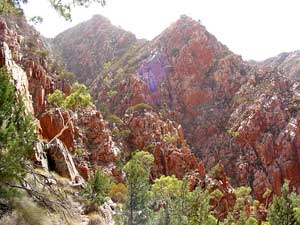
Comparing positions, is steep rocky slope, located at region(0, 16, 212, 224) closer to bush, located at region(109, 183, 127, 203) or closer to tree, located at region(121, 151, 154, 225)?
bush, located at region(109, 183, 127, 203)

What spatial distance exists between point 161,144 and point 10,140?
59.4 metres

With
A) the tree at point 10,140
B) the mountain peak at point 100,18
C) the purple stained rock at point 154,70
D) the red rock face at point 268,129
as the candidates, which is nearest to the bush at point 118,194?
the tree at point 10,140

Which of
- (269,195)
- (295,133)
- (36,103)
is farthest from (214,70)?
(36,103)

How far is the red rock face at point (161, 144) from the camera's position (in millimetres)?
70188

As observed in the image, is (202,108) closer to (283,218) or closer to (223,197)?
(223,197)

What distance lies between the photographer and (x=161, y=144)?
7275 centimetres

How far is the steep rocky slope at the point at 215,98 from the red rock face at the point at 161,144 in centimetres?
217

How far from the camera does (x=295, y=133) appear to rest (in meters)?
78.4

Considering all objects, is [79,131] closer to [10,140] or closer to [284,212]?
[284,212]

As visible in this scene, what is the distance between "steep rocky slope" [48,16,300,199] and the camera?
78.0 m

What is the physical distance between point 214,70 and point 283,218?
70.0 meters

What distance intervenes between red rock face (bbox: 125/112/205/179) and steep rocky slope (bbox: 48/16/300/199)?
2.17 m

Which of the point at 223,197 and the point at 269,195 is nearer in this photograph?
the point at 223,197

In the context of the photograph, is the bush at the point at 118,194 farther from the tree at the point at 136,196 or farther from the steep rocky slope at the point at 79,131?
the tree at the point at 136,196
